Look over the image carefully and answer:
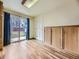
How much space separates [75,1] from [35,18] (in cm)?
525

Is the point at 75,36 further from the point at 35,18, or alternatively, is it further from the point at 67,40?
the point at 35,18

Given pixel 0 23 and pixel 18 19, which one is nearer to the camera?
pixel 0 23

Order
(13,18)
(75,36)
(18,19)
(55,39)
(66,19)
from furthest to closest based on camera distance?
(18,19), (13,18), (55,39), (66,19), (75,36)

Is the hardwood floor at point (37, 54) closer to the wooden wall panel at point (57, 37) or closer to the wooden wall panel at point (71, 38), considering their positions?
the wooden wall panel at point (71, 38)

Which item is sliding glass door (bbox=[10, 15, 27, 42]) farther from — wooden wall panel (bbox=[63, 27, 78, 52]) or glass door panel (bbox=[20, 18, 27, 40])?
wooden wall panel (bbox=[63, 27, 78, 52])

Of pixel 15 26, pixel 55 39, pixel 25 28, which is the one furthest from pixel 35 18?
pixel 55 39

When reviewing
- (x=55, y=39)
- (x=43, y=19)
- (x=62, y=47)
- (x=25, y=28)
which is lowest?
(x=62, y=47)

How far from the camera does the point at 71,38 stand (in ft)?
13.8

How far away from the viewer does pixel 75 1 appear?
13.4 ft

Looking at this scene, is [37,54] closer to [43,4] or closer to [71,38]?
[71,38]

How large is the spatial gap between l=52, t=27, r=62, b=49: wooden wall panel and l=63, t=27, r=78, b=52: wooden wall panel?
41cm

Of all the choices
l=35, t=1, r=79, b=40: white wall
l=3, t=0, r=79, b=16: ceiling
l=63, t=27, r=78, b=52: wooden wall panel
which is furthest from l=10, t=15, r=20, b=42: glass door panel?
l=63, t=27, r=78, b=52: wooden wall panel

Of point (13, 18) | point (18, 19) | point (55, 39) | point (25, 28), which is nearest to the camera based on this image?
point (55, 39)

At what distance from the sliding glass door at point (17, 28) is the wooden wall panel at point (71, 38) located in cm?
418
